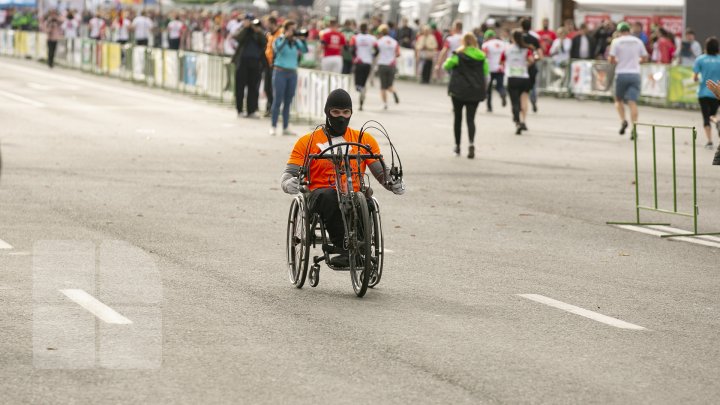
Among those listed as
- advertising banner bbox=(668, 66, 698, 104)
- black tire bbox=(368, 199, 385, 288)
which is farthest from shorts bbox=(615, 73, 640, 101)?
black tire bbox=(368, 199, 385, 288)

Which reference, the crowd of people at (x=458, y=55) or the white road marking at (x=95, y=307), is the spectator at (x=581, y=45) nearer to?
the crowd of people at (x=458, y=55)

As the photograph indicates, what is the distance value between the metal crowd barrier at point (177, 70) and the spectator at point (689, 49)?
9.62 metres

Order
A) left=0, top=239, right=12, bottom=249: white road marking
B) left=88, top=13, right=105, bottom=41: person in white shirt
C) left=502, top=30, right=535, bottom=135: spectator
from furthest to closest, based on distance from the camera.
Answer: left=88, top=13, right=105, bottom=41: person in white shirt, left=502, top=30, right=535, bottom=135: spectator, left=0, top=239, right=12, bottom=249: white road marking

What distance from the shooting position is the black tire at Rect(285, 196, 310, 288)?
33.0 ft

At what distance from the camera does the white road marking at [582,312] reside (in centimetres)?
919

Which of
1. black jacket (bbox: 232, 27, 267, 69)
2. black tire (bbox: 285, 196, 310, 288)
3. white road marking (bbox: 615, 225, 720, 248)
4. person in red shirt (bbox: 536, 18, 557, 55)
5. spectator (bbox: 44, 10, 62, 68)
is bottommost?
white road marking (bbox: 615, 225, 720, 248)

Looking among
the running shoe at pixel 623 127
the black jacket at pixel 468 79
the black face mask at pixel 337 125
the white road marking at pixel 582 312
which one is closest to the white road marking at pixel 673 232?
the white road marking at pixel 582 312

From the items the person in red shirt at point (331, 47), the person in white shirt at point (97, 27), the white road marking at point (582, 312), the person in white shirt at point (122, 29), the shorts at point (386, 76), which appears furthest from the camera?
the person in white shirt at point (97, 27)

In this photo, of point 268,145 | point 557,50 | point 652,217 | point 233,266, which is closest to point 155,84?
point 557,50

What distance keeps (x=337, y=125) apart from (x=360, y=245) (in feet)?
2.85

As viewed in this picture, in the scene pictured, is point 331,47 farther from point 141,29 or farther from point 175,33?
point 175,33

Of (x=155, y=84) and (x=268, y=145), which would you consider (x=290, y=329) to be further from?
(x=155, y=84)

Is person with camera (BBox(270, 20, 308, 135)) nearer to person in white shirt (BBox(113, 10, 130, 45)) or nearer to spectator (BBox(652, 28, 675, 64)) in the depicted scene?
spectator (BBox(652, 28, 675, 64))

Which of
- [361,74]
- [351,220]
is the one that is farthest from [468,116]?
[351,220]
